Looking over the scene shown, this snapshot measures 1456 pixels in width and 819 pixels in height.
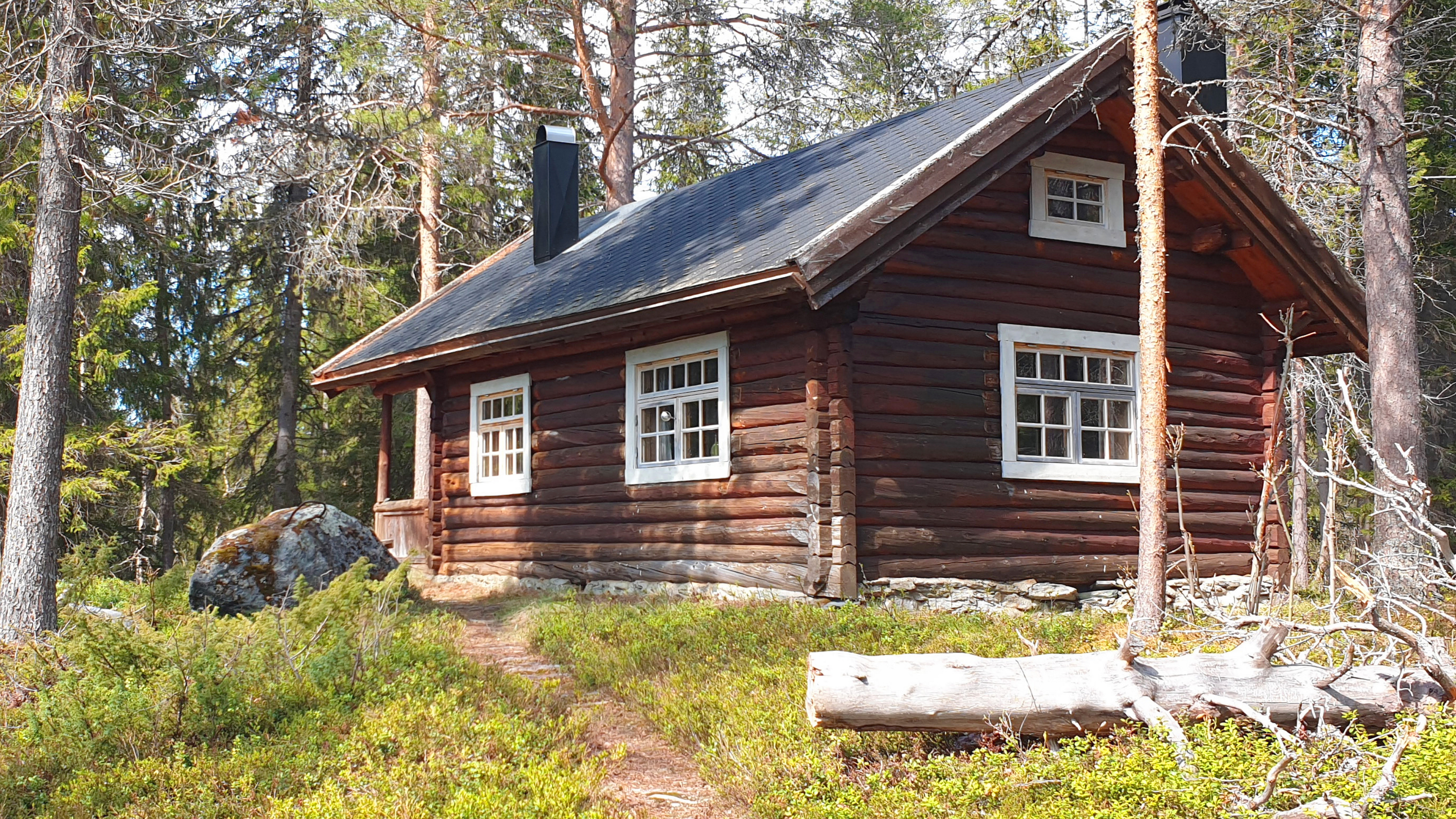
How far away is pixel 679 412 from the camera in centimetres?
1201

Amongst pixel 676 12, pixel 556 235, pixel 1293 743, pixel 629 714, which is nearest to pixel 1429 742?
pixel 1293 743

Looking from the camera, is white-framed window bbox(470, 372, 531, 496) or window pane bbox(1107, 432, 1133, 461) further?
white-framed window bbox(470, 372, 531, 496)

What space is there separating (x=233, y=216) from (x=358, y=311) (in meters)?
2.97

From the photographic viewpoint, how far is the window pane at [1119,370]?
1191 cm

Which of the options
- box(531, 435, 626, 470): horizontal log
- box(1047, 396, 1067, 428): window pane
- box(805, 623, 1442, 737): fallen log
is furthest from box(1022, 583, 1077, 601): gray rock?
box(805, 623, 1442, 737): fallen log

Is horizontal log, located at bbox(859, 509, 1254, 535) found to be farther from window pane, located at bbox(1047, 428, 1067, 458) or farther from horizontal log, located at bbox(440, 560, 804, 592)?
horizontal log, located at bbox(440, 560, 804, 592)

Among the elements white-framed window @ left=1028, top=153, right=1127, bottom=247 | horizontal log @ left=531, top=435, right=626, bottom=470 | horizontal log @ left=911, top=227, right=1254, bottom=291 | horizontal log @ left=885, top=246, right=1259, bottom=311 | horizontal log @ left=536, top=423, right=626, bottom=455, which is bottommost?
horizontal log @ left=531, top=435, right=626, bottom=470

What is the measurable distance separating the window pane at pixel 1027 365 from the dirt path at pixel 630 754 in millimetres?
5430

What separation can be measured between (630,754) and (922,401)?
534 centimetres

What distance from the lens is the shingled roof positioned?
36.6 feet

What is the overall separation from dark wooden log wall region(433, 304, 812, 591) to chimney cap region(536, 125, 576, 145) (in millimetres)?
4333

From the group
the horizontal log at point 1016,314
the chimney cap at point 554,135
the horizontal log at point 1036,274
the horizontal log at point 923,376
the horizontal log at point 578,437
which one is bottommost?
the horizontal log at point 578,437

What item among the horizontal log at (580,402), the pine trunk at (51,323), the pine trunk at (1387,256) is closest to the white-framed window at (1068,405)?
the pine trunk at (1387,256)

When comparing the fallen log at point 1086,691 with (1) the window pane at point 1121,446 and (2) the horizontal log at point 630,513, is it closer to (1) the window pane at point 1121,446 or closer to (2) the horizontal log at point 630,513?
(2) the horizontal log at point 630,513
